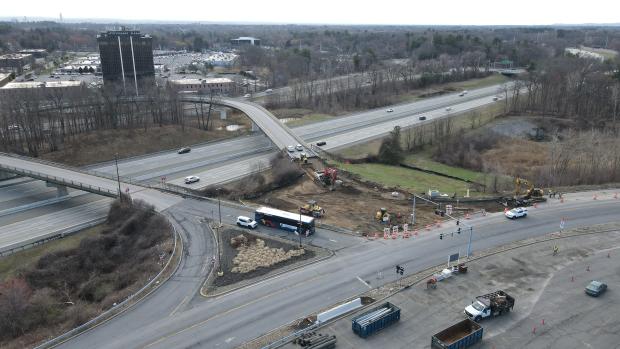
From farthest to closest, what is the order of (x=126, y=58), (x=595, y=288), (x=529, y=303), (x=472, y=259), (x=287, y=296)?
(x=126, y=58)
(x=472, y=259)
(x=595, y=288)
(x=287, y=296)
(x=529, y=303)

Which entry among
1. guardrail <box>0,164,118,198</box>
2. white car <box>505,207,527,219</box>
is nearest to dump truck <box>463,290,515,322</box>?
white car <box>505,207,527,219</box>

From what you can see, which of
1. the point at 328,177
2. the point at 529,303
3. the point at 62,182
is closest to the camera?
the point at 529,303

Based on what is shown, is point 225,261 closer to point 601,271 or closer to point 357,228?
point 357,228

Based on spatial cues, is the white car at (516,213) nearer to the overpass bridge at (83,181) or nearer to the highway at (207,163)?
the highway at (207,163)

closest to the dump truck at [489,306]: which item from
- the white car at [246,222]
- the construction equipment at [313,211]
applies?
the construction equipment at [313,211]

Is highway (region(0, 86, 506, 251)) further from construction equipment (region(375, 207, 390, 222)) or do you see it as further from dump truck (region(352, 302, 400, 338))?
dump truck (region(352, 302, 400, 338))

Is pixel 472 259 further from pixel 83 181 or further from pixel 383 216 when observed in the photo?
pixel 83 181

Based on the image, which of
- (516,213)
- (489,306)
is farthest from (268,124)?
(489,306)

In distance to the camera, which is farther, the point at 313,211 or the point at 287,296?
the point at 313,211
